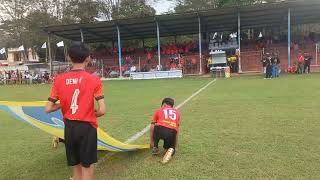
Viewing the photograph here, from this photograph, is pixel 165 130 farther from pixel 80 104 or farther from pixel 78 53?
pixel 78 53

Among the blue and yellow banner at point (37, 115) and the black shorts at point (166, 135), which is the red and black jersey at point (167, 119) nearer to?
the black shorts at point (166, 135)

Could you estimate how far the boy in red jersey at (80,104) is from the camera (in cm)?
444

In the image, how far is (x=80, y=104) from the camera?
448cm

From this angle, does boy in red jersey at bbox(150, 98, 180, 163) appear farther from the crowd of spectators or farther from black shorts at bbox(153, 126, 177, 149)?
the crowd of spectators

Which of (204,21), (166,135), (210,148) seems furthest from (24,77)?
(166,135)

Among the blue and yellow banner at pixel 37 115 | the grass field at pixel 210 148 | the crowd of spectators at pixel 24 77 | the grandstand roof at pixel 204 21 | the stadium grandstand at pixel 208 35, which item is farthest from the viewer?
the crowd of spectators at pixel 24 77

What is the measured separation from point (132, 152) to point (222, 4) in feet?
156

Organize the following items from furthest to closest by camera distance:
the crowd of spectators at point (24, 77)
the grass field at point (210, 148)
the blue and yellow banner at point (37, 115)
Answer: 1. the crowd of spectators at point (24, 77)
2. the blue and yellow banner at point (37, 115)
3. the grass field at point (210, 148)

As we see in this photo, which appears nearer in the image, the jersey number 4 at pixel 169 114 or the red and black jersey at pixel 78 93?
the red and black jersey at pixel 78 93

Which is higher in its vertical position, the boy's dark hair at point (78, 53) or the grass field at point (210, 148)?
the boy's dark hair at point (78, 53)

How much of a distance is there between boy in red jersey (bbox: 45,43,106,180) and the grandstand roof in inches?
1060

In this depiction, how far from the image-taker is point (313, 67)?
3300cm

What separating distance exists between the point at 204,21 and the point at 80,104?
3143cm

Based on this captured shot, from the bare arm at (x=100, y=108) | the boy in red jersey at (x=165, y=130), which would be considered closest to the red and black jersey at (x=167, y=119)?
the boy in red jersey at (x=165, y=130)
